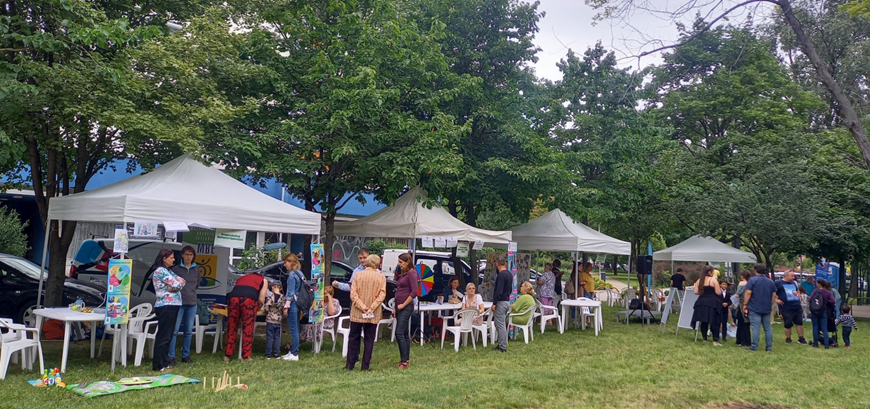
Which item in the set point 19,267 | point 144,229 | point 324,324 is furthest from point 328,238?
point 19,267

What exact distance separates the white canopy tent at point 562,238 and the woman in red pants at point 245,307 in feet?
23.2

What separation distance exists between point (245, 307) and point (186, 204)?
153 cm

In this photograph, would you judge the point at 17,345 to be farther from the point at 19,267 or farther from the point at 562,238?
the point at 562,238

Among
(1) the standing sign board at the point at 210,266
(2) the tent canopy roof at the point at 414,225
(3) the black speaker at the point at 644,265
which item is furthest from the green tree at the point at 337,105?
(3) the black speaker at the point at 644,265

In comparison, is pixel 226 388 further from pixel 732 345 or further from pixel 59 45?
pixel 732 345

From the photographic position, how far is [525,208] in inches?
559

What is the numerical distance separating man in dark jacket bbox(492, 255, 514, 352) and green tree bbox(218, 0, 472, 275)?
6.42 ft

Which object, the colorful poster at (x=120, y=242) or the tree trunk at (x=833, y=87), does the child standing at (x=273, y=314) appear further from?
the tree trunk at (x=833, y=87)

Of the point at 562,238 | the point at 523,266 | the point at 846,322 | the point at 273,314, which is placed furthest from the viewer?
the point at 523,266

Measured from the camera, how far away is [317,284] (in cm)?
841

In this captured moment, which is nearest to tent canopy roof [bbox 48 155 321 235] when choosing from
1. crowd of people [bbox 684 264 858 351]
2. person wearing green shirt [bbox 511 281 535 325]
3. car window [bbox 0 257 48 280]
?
car window [bbox 0 257 48 280]

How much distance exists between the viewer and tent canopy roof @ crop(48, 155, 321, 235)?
23.3ft

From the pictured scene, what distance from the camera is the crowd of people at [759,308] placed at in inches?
412

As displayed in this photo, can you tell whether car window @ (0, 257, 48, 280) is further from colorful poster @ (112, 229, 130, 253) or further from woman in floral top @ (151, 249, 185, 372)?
colorful poster @ (112, 229, 130, 253)
